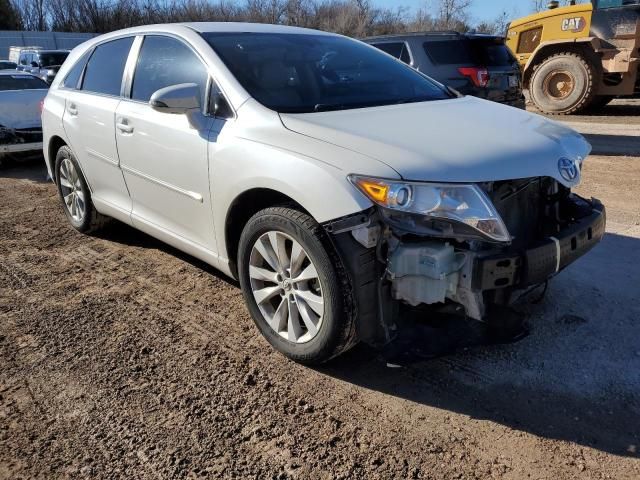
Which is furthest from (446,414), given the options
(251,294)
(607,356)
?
(251,294)

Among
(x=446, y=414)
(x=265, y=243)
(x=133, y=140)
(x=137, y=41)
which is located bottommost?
(x=446, y=414)

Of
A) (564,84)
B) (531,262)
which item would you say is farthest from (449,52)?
(531,262)

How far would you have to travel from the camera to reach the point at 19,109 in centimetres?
877

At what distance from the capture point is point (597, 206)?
329 cm

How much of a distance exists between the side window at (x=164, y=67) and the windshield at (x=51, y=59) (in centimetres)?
1609

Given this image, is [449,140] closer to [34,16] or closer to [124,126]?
[124,126]

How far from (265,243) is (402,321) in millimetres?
832

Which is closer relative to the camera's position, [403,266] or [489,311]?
[403,266]

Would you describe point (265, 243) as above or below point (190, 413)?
above

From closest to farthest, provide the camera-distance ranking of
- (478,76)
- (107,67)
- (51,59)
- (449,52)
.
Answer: (107,67) → (478,76) → (449,52) → (51,59)

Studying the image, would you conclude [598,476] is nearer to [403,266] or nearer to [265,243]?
[403,266]

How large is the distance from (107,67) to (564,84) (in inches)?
445

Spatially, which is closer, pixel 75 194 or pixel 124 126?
pixel 124 126

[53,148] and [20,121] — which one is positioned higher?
[53,148]
